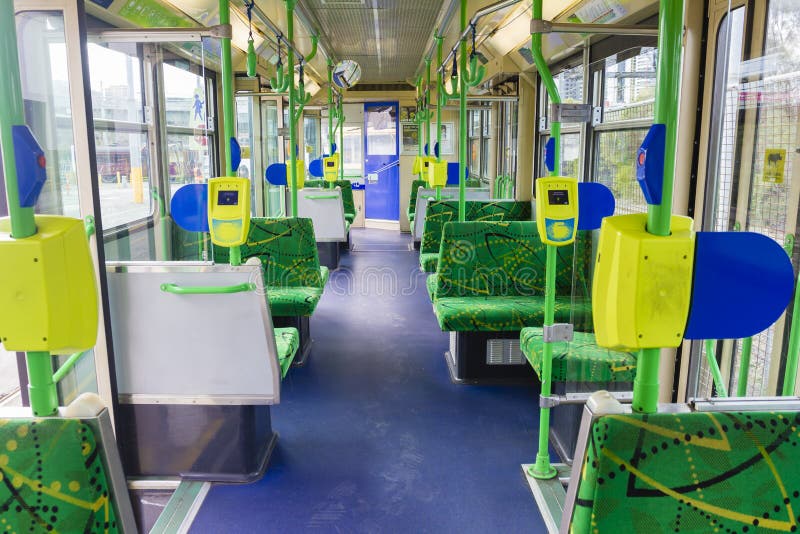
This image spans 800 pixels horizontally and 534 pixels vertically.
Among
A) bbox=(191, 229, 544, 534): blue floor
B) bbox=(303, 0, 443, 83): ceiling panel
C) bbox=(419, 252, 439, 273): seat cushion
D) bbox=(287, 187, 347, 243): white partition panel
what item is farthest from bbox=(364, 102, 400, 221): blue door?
bbox=(191, 229, 544, 534): blue floor

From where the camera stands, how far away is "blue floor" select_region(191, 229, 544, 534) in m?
2.64

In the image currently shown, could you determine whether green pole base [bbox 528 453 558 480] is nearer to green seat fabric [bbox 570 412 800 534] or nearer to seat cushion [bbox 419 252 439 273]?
green seat fabric [bbox 570 412 800 534]

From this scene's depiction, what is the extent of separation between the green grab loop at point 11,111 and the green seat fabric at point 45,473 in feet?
1.25

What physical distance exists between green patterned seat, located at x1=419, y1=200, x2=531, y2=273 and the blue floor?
3.25 feet

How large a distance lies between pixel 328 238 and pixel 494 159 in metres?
2.23

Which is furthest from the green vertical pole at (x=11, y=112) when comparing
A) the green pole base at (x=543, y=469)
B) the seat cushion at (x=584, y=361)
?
the green pole base at (x=543, y=469)

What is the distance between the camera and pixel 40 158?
47.8 inches

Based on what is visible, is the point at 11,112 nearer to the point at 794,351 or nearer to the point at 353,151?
the point at 794,351

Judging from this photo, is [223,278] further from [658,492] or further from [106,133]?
[658,492]

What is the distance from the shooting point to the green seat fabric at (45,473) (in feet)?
4.05

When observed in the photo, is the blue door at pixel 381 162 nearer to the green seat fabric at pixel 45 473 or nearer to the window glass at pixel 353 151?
the window glass at pixel 353 151

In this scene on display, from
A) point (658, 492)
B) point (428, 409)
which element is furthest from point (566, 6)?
point (658, 492)

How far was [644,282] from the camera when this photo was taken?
1164 mm

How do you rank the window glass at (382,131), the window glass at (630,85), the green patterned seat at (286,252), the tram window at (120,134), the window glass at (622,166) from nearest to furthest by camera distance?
1. the tram window at (120,134)
2. the window glass at (630,85)
3. the window glass at (622,166)
4. the green patterned seat at (286,252)
5. the window glass at (382,131)
